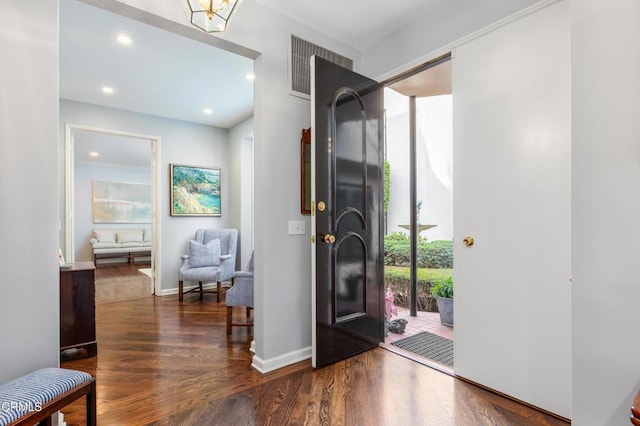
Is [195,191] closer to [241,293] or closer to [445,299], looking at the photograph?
[241,293]

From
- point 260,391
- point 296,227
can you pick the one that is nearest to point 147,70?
point 296,227

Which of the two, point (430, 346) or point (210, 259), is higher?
point (210, 259)

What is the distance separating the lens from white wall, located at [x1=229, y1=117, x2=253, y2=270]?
5211mm

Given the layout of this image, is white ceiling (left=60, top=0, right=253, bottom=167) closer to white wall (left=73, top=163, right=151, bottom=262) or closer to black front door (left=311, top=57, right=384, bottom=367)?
black front door (left=311, top=57, right=384, bottom=367)

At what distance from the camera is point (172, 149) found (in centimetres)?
492

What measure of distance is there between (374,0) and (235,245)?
150 inches

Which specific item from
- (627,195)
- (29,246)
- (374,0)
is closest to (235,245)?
(29,246)

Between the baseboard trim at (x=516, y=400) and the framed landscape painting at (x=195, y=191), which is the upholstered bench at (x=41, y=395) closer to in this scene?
the baseboard trim at (x=516, y=400)

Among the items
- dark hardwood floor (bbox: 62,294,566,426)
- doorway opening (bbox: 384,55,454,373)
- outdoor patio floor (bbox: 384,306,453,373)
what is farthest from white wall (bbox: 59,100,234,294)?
outdoor patio floor (bbox: 384,306,453,373)

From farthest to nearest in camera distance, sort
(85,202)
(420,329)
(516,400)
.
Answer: (85,202) < (420,329) < (516,400)

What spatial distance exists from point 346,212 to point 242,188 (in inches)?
123

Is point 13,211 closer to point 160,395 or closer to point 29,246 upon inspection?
point 29,246

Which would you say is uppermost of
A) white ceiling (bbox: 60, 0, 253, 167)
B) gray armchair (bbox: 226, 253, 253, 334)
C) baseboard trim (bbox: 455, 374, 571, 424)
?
white ceiling (bbox: 60, 0, 253, 167)

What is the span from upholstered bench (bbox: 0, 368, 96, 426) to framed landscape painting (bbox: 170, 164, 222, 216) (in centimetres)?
367
